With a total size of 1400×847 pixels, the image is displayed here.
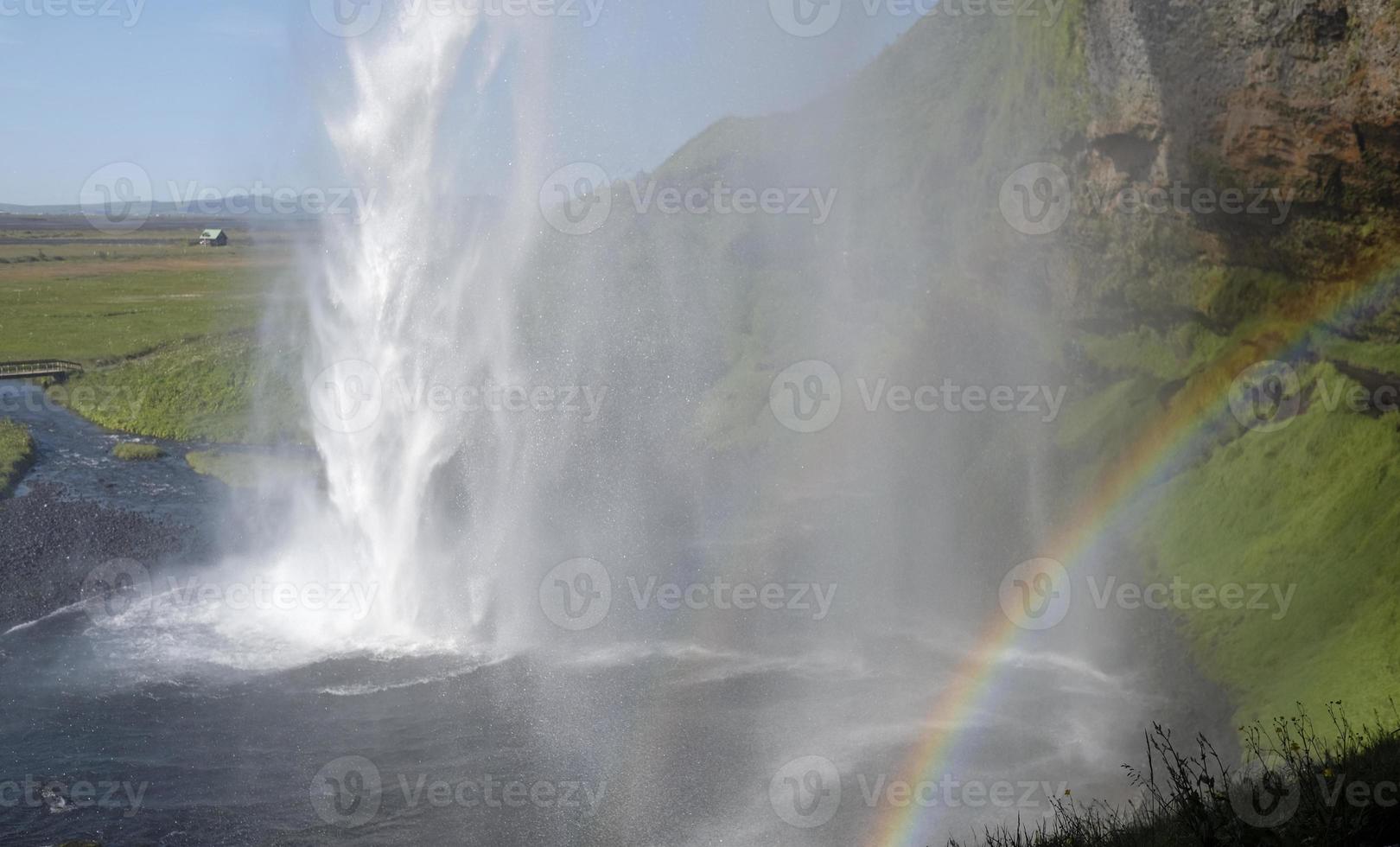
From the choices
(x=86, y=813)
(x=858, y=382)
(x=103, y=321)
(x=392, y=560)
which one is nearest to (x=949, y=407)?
(x=858, y=382)

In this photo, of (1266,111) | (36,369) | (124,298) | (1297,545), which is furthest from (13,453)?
(124,298)

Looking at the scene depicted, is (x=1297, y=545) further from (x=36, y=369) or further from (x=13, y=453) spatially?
(x=36, y=369)

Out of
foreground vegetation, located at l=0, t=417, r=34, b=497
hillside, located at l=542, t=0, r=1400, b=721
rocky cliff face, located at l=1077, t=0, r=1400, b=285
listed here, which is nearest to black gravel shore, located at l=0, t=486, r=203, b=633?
foreground vegetation, located at l=0, t=417, r=34, b=497

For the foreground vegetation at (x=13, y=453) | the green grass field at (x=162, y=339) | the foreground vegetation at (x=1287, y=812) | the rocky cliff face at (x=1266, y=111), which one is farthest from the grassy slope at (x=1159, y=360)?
the foreground vegetation at (x=13, y=453)

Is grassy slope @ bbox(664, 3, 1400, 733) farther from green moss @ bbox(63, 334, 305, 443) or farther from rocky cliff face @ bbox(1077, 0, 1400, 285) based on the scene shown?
green moss @ bbox(63, 334, 305, 443)

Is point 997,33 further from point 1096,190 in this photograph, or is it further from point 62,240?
point 62,240

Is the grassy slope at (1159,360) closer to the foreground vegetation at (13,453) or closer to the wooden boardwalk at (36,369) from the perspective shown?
the foreground vegetation at (13,453)

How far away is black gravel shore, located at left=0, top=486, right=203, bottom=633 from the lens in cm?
2767

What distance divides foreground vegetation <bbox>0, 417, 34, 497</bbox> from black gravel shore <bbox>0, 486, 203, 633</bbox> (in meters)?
2.44

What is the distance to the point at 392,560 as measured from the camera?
27219mm

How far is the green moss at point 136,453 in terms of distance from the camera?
44344mm

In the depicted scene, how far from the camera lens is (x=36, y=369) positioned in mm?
58875

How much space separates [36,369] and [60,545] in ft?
109

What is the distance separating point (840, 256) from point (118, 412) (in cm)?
3633
